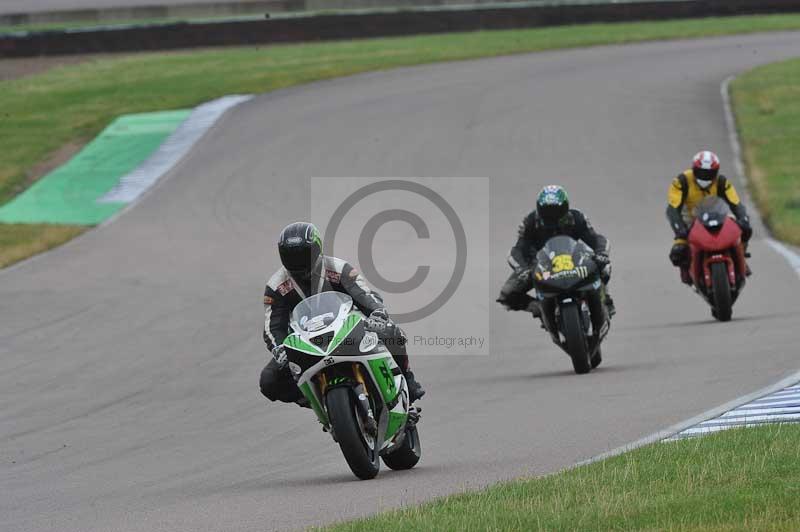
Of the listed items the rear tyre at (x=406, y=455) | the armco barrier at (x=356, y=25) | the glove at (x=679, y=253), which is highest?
the armco barrier at (x=356, y=25)

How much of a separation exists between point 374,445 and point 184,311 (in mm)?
9455

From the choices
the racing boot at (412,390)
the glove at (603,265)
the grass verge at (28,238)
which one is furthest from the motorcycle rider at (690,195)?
the grass verge at (28,238)

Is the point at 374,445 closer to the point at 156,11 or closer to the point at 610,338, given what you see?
the point at 610,338

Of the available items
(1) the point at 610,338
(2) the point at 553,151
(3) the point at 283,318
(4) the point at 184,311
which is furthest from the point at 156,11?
(3) the point at 283,318

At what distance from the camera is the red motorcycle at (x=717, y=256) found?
15.0 m

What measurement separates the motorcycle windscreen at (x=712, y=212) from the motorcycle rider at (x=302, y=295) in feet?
23.5

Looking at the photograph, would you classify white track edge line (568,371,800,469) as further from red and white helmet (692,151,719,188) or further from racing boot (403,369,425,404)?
red and white helmet (692,151,719,188)

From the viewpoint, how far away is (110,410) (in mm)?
12164

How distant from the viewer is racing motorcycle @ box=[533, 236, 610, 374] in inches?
488

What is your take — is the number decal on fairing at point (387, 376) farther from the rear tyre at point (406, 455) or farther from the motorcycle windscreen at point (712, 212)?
the motorcycle windscreen at point (712, 212)

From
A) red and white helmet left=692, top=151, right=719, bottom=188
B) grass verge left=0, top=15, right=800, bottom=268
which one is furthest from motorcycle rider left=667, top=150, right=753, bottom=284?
grass verge left=0, top=15, right=800, bottom=268

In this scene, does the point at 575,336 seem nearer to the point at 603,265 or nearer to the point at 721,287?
the point at 603,265

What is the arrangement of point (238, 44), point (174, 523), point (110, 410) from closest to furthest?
point (174, 523), point (110, 410), point (238, 44)

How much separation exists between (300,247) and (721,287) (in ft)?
24.7
